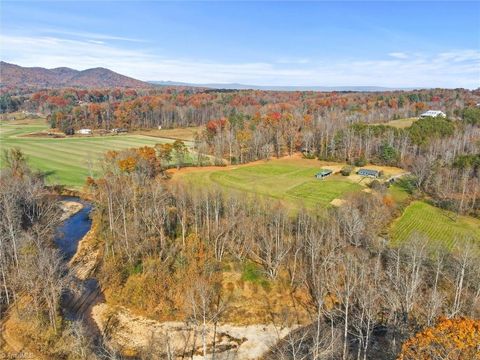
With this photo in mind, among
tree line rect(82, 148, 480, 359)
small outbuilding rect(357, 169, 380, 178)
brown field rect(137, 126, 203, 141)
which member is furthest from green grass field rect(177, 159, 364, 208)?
brown field rect(137, 126, 203, 141)

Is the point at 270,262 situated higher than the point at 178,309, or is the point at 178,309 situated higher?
the point at 270,262

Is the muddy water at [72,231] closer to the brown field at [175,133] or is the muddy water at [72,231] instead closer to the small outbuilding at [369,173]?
the small outbuilding at [369,173]

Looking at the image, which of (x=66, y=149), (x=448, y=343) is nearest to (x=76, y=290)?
(x=448, y=343)

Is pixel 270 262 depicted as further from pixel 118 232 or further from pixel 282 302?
pixel 118 232

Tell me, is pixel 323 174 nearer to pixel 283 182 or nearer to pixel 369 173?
pixel 369 173

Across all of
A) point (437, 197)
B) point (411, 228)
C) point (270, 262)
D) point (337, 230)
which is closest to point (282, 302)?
point (270, 262)

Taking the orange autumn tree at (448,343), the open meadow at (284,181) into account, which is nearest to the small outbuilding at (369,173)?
the open meadow at (284,181)

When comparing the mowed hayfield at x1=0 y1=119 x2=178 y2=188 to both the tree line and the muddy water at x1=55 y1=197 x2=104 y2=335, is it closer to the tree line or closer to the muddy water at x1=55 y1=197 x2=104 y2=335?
the muddy water at x1=55 y1=197 x2=104 y2=335
